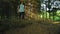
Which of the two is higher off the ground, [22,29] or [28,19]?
[28,19]

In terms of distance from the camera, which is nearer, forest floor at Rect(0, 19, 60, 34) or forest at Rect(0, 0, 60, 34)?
forest floor at Rect(0, 19, 60, 34)

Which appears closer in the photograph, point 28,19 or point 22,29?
point 22,29

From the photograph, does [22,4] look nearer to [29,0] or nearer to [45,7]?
[29,0]

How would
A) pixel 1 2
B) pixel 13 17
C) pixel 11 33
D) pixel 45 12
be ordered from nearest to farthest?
pixel 11 33 < pixel 1 2 < pixel 13 17 < pixel 45 12

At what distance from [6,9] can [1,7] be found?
22.3 inches

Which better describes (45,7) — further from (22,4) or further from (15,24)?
(15,24)

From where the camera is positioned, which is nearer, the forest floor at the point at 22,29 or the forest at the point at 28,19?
the forest floor at the point at 22,29

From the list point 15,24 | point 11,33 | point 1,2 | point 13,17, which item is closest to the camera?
point 11,33

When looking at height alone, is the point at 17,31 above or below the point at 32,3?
below

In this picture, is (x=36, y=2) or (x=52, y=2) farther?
(x=52, y=2)

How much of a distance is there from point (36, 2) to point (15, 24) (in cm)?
382

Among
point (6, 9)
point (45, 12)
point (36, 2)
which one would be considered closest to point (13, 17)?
point (6, 9)

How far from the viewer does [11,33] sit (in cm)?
848

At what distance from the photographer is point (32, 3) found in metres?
13.2
